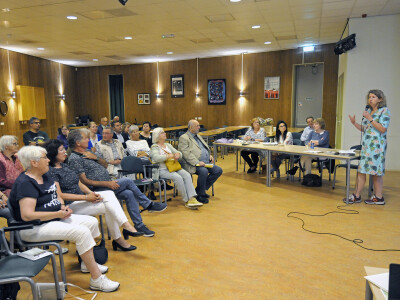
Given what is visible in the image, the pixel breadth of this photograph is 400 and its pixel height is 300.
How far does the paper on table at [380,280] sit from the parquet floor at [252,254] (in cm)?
121

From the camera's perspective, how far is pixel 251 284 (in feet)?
9.17

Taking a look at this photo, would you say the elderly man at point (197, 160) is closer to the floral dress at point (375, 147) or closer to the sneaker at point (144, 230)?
the sneaker at point (144, 230)

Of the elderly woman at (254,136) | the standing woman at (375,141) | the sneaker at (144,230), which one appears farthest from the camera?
the elderly woman at (254,136)

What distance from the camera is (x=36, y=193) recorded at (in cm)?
257

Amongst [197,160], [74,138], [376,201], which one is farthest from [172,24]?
[376,201]

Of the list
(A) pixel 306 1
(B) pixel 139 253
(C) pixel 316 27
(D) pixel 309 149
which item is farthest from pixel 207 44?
(B) pixel 139 253

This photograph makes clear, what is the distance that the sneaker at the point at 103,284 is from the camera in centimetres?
271

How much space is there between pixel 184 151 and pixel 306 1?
3.73 meters

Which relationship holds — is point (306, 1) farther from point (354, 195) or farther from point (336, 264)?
point (336, 264)

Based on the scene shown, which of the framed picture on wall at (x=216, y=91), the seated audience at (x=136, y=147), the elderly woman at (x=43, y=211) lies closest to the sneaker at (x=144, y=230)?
the elderly woman at (x=43, y=211)

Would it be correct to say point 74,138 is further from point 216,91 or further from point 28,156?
point 216,91

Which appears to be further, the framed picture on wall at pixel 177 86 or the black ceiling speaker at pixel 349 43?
the framed picture on wall at pixel 177 86

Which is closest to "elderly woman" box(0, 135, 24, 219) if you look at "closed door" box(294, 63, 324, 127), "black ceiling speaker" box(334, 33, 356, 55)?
"black ceiling speaker" box(334, 33, 356, 55)

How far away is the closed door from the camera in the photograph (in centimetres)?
1149
